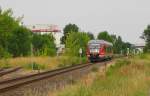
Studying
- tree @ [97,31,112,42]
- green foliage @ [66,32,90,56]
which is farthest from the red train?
tree @ [97,31,112,42]

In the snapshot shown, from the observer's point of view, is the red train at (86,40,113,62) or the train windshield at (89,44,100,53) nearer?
the red train at (86,40,113,62)

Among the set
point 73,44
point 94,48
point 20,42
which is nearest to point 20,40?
point 20,42

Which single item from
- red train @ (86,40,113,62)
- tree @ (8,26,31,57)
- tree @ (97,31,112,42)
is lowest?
red train @ (86,40,113,62)

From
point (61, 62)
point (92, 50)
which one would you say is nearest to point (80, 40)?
point (92, 50)

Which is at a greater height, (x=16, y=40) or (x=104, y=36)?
(x=104, y=36)

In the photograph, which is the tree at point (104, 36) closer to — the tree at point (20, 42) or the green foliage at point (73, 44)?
the tree at point (20, 42)

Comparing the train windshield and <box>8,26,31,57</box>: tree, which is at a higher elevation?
<box>8,26,31,57</box>: tree

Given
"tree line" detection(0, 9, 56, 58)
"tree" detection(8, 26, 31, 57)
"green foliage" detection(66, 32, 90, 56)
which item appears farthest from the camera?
"tree" detection(8, 26, 31, 57)

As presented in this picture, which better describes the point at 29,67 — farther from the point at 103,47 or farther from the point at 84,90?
the point at 84,90

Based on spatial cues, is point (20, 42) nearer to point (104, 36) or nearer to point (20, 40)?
point (20, 40)

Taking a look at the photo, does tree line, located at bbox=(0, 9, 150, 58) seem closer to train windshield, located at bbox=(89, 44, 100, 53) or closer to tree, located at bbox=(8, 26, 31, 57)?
tree, located at bbox=(8, 26, 31, 57)

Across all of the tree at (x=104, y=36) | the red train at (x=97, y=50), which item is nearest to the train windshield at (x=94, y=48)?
the red train at (x=97, y=50)

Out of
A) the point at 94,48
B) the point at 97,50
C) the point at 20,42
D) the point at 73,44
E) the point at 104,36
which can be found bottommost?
the point at 97,50

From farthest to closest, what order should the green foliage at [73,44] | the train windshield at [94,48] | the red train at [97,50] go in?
1. the green foliage at [73,44]
2. the train windshield at [94,48]
3. the red train at [97,50]
